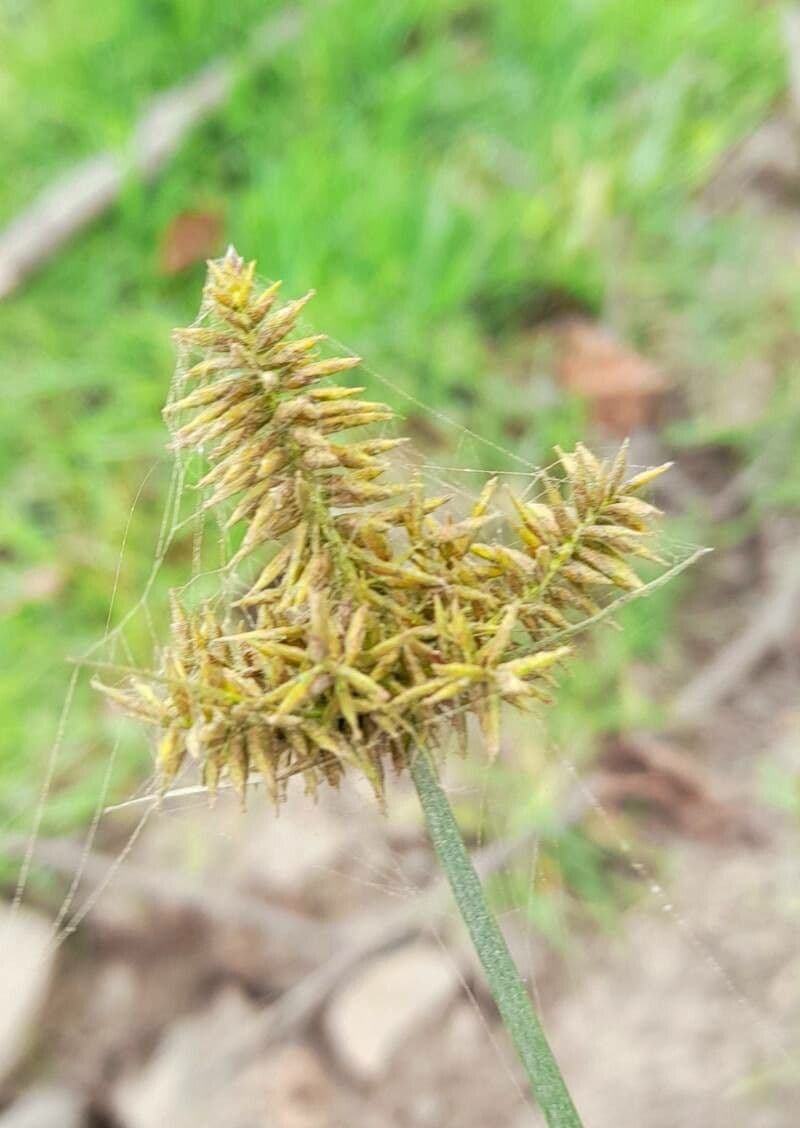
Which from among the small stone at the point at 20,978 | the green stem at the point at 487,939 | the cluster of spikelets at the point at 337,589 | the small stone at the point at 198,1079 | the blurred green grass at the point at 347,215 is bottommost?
the small stone at the point at 198,1079

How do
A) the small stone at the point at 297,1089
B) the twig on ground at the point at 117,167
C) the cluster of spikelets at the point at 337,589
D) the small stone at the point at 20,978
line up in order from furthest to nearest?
1. the twig on ground at the point at 117,167
2. the small stone at the point at 20,978
3. the small stone at the point at 297,1089
4. the cluster of spikelets at the point at 337,589

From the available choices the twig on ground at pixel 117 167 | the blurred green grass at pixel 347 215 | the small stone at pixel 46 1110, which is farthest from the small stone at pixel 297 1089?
the twig on ground at pixel 117 167

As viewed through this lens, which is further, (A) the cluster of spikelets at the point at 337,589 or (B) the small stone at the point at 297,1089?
(B) the small stone at the point at 297,1089

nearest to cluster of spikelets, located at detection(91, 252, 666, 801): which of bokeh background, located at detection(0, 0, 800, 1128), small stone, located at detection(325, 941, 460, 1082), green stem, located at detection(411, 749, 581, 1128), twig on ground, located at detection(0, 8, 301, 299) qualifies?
green stem, located at detection(411, 749, 581, 1128)

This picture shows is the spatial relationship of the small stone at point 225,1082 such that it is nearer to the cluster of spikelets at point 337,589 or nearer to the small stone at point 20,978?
the small stone at point 20,978

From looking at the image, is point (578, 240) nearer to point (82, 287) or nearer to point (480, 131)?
point (480, 131)

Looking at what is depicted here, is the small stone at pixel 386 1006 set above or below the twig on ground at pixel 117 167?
below

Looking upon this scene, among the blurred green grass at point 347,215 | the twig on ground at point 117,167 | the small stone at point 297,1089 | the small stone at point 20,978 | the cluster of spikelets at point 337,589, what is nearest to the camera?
the cluster of spikelets at point 337,589

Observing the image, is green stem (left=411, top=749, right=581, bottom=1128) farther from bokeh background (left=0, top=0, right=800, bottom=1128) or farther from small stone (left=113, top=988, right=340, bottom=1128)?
small stone (left=113, top=988, right=340, bottom=1128)
